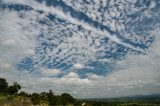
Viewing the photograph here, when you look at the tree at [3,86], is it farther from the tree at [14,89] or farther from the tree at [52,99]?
the tree at [52,99]

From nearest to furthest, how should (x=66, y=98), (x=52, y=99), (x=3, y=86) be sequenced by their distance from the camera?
(x=52, y=99) → (x=66, y=98) → (x=3, y=86)

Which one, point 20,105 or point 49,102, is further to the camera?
point 49,102

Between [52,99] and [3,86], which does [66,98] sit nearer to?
[52,99]

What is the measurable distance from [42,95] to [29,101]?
5.78 m

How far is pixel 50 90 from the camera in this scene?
4040 inches

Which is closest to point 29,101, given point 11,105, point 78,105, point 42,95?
point 42,95

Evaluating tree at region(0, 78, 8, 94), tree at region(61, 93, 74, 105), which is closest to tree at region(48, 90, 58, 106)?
tree at region(61, 93, 74, 105)

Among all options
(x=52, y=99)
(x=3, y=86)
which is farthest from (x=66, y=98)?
(x=3, y=86)

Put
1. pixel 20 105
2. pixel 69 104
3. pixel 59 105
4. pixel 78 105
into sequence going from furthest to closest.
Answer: pixel 78 105, pixel 69 104, pixel 59 105, pixel 20 105

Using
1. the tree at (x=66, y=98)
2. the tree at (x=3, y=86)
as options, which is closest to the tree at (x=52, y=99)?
the tree at (x=66, y=98)

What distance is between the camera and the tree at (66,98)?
96438 mm

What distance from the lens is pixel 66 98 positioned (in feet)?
333

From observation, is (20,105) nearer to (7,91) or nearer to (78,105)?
(78,105)

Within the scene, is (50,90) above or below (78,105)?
above
